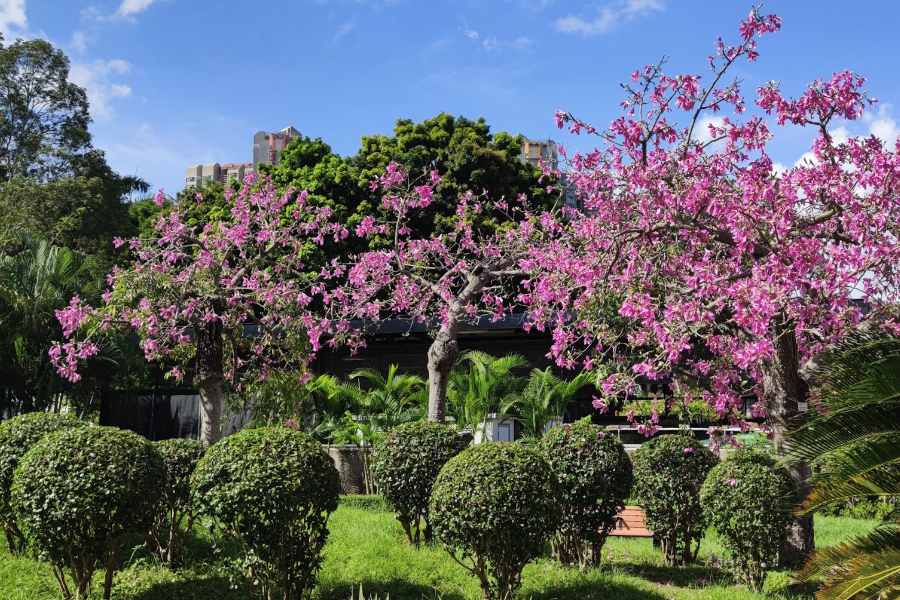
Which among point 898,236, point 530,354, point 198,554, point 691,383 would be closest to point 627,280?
point 691,383

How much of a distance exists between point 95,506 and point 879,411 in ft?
17.5

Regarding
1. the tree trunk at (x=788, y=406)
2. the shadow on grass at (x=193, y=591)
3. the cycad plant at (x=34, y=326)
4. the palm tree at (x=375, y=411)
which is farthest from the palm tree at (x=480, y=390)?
the cycad plant at (x=34, y=326)

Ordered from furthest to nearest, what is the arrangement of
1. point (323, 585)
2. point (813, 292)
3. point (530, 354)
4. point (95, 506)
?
point (530, 354)
point (813, 292)
point (323, 585)
point (95, 506)

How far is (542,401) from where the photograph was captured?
14.5 m

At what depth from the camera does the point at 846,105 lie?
22.6 feet

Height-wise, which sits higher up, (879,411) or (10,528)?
(879,411)

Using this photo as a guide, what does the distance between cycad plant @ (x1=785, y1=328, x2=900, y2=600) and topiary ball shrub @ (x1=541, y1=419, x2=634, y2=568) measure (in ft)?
6.68

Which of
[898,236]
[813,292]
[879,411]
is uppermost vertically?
[898,236]

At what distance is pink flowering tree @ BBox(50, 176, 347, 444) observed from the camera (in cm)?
943

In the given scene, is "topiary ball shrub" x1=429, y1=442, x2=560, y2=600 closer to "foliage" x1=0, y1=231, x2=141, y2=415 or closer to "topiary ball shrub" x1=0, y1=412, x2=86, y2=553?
"topiary ball shrub" x1=0, y1=412, x2=86, y2=553

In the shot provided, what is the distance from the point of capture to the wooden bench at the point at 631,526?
29.8 feet

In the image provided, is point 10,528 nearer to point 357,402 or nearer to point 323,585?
point 323,585

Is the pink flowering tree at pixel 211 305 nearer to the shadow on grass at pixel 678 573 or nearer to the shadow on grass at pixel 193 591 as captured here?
the shadow on grass at pixel 193 591

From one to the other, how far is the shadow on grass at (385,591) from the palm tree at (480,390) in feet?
23.4
